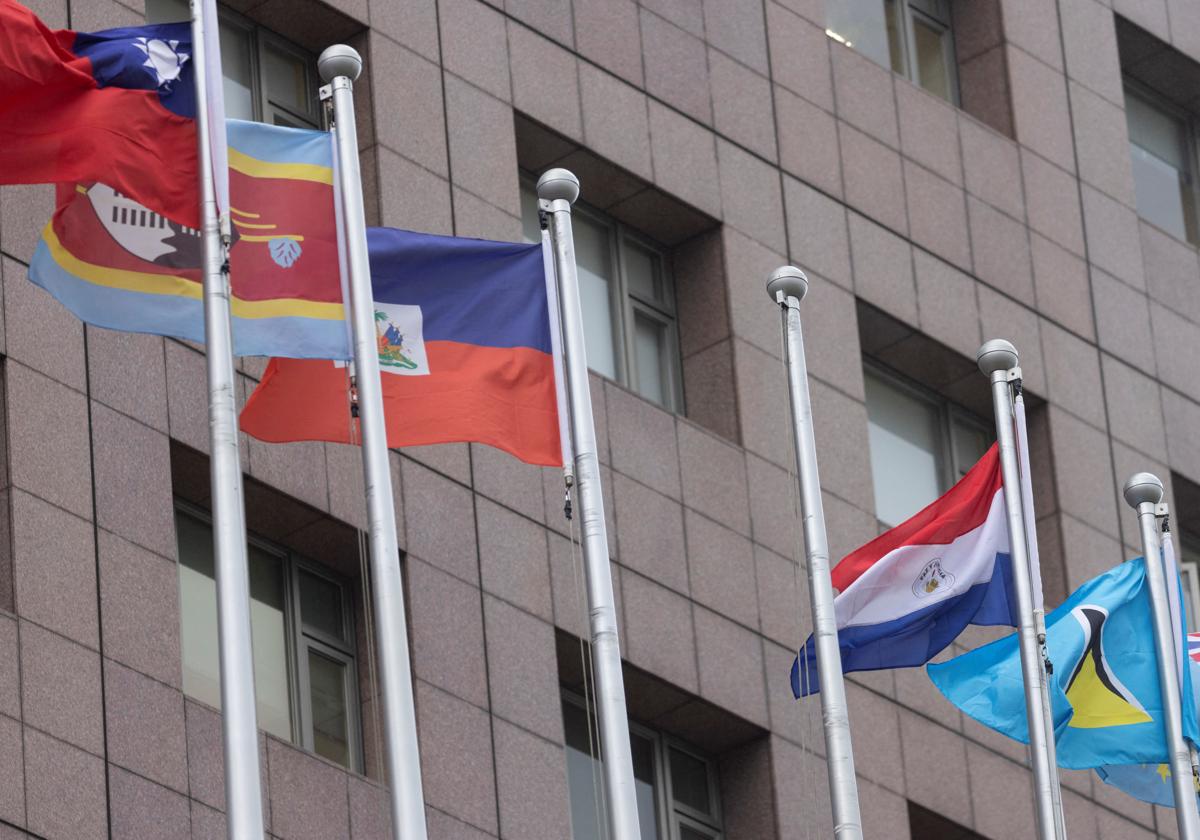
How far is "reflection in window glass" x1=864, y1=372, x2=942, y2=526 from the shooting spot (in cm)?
3588

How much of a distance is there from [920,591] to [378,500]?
596 cm

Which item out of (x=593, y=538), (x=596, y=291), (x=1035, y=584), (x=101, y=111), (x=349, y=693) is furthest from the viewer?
(x=596, y=291)

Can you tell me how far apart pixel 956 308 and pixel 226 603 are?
1838 cm

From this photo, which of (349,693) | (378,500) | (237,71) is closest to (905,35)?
(237,71)

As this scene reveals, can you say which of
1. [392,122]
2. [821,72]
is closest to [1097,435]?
[821,72]

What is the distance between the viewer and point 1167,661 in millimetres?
26391

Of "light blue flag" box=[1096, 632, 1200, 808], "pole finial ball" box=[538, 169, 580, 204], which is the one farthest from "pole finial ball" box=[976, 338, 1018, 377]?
"pole finial ball" box=[538, 169, 580, 204]

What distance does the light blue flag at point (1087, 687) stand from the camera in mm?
26266

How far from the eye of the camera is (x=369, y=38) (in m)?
31.0

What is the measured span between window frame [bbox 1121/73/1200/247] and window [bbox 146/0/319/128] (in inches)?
582

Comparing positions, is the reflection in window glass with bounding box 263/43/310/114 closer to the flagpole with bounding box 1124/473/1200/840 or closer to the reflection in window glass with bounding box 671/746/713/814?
the reflection in window glass with bounding box 671/746/713/814

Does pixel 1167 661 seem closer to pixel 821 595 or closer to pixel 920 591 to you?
pixel 920 591

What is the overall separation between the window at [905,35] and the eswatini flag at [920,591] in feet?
41.4

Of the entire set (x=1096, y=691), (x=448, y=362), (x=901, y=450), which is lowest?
(x=1096, y=691)
